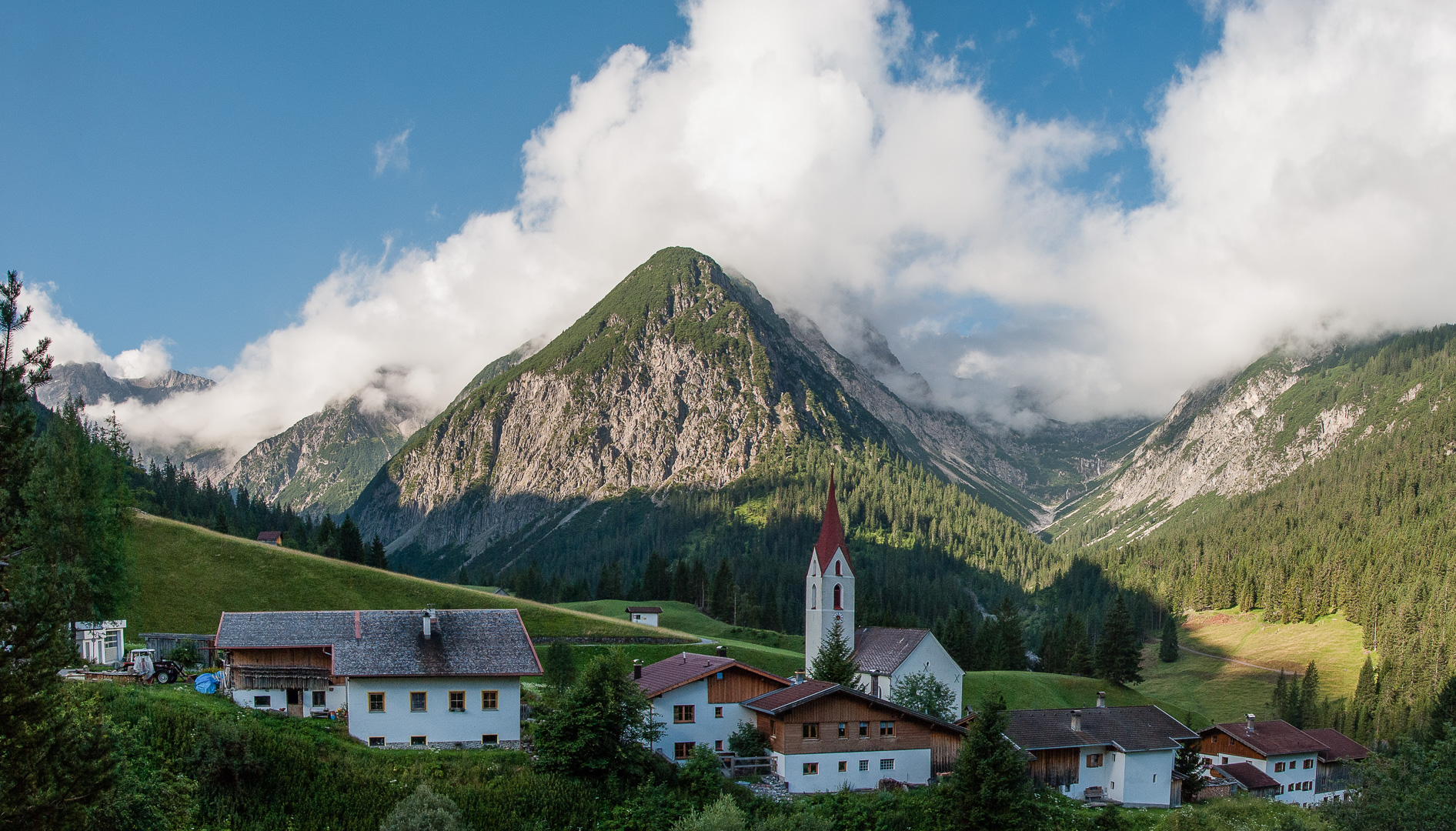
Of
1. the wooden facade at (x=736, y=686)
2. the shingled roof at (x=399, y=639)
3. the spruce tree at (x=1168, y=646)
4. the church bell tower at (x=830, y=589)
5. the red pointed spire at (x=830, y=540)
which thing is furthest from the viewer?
the spruce tree at (x=1168, y=646)

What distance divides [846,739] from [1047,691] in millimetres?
51889

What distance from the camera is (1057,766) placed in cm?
6544

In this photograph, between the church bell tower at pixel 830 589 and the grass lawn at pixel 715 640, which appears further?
the grass lawn at pixel 715 640

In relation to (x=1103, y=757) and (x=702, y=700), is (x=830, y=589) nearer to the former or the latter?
(x=1103, y=757)

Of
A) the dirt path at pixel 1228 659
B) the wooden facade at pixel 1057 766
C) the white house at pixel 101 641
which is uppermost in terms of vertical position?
the white house at pixel 101 641

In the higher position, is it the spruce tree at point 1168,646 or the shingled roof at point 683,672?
the shingled roof at point 683,672

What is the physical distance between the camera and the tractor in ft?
182

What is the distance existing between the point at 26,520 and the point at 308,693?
17338 millimetres

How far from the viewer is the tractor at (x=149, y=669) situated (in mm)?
55625

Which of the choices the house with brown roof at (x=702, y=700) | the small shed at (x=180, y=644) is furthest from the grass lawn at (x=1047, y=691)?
the small shed at (x=180, y=644)

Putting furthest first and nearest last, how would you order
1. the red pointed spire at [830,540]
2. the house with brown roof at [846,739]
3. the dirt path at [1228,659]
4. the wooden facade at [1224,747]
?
the dirt path at [1228,659] → the red pointed spire at [830,540] → the wooden facade at [1224,747] → the house with brown roof at [846,739]

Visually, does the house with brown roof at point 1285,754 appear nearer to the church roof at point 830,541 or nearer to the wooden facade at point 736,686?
the church roof at point 830,541

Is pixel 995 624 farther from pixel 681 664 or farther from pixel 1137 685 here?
pixel 681 664

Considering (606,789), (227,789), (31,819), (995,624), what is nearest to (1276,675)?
(995,624)
